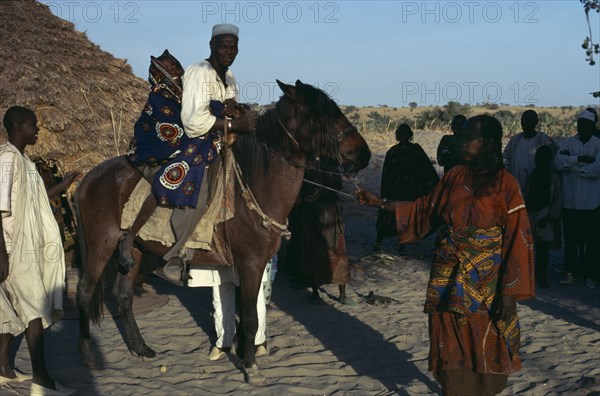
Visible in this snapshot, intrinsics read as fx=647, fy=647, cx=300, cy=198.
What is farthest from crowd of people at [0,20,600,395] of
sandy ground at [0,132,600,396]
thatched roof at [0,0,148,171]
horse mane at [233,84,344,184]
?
thatched roof at [0,0,148,171]

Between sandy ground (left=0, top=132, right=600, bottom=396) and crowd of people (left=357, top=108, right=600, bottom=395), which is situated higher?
crowd of people (left=357, top=108, right=600, bottom=395)

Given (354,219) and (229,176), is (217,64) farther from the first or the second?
(354,219)

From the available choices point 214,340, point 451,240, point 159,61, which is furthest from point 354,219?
point 451,240

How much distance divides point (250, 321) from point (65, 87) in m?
6.10

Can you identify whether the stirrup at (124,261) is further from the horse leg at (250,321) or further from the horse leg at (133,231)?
the horse leg at (250,321)

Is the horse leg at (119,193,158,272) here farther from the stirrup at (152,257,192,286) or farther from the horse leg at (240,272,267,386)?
the horse leg at (240,272,267,386)

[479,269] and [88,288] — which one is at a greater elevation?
[479,269]

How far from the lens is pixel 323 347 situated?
249 inches

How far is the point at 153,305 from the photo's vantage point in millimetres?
7898

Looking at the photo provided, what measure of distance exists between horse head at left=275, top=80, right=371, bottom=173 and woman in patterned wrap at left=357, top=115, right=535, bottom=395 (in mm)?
880

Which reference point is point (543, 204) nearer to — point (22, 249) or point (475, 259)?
point (475, 259)

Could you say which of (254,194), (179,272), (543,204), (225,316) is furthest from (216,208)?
(543,204)

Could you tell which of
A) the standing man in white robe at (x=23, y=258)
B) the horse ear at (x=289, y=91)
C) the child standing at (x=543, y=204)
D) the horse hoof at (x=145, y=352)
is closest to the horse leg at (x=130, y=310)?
the horse hoof at (x=145, y=352)

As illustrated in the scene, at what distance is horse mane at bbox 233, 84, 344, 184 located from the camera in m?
4.89
